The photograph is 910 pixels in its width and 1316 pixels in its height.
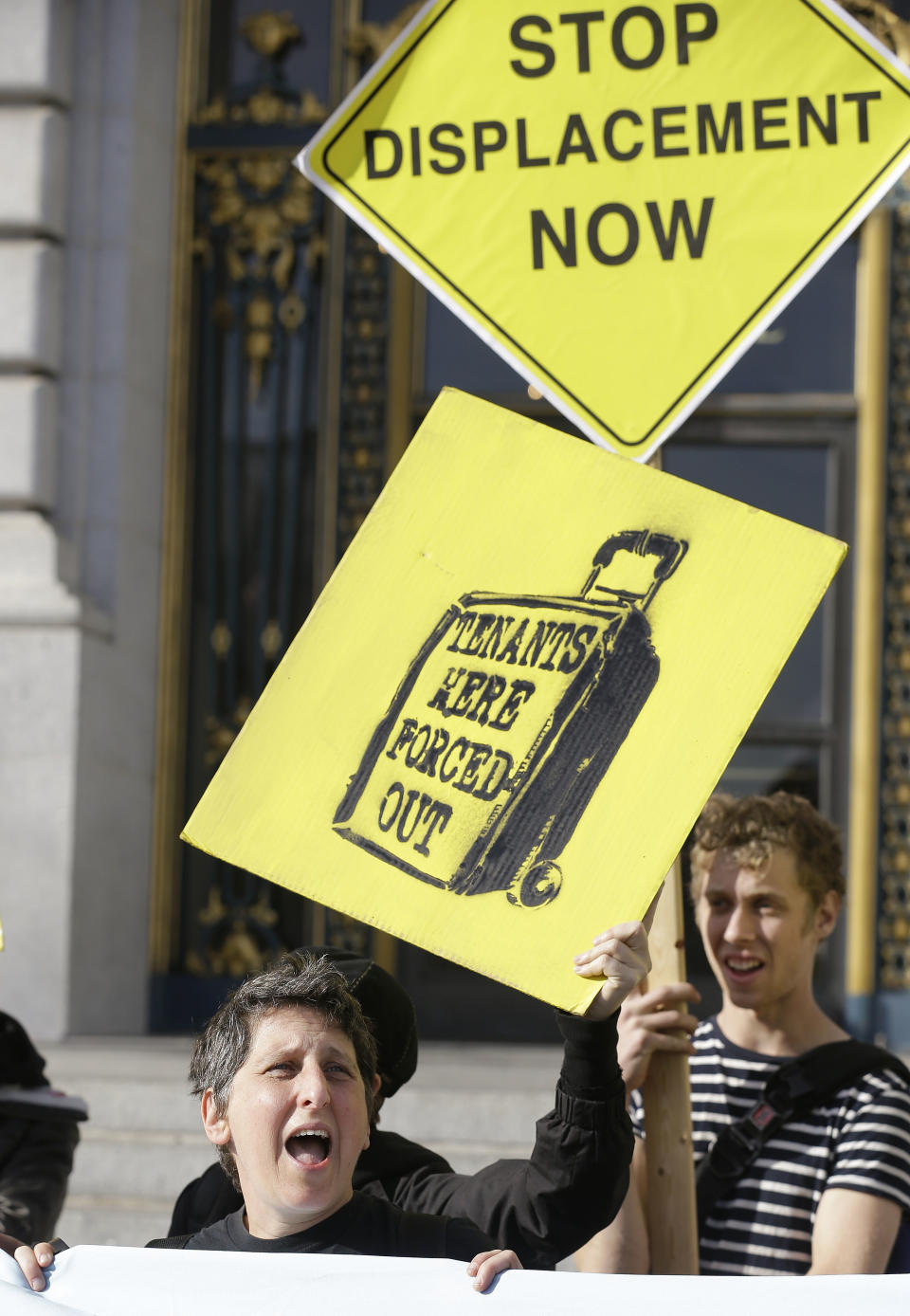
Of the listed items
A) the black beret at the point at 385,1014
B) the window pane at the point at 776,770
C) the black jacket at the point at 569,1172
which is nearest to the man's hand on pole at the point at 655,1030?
the black jacket at the point at 569,1172

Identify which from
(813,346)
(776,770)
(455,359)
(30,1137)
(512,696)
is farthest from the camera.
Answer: (455,359)

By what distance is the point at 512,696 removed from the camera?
82.8 inches

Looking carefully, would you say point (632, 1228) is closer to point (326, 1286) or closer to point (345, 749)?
point (326, 1286)

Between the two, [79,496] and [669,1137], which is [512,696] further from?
[79,496]

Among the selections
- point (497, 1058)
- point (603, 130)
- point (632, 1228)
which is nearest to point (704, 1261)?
point (632, 1228)

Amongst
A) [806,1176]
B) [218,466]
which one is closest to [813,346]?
[218,466]

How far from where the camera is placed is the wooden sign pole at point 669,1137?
7.34 ft

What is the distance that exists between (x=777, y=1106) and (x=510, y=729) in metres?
0.82

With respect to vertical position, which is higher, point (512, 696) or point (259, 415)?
point (259, 415)

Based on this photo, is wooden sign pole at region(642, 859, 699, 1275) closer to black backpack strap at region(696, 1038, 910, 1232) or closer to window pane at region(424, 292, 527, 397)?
black backpack strap at region(696, 1038, 910, 1232)

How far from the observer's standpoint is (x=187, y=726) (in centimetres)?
720

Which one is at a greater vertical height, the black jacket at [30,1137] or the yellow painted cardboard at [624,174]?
the yellow painted cardboard at [624,174]

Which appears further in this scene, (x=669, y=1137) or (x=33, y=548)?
(x=33, y=548)

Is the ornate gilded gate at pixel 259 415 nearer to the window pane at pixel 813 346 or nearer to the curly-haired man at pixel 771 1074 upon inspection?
the window pane at pixel 813 346
